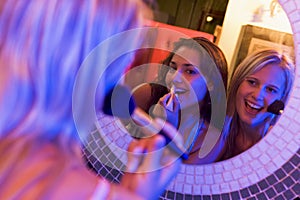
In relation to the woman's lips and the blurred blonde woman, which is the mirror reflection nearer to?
the woman's lips

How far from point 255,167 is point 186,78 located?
0.54ft

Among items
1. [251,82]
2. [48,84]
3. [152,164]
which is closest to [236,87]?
[251,82]

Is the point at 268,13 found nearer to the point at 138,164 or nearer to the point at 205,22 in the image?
the point at 205,22

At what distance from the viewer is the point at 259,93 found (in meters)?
0.54

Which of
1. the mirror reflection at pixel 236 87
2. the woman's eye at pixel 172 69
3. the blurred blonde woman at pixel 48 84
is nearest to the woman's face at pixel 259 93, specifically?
the mirror reflection at pixel 236 87

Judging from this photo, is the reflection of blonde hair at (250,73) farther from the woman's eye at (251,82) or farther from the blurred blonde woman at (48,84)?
the blurred blonde woman at (48,84)

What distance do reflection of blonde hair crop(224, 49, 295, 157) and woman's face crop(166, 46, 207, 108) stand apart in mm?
44

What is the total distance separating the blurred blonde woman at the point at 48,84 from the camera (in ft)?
1.33

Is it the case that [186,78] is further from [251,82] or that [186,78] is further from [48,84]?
[48,84]

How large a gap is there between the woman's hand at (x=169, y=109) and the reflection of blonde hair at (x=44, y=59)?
0.18m

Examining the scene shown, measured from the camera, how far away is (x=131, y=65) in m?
0.60

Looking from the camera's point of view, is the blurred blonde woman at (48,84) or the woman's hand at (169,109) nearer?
the blurred blonde woman at (48,84)

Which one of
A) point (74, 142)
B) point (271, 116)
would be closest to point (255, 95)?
point (271, 116)

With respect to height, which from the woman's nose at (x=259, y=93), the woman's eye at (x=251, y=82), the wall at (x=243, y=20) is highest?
the wall at (x=243, y=20)
